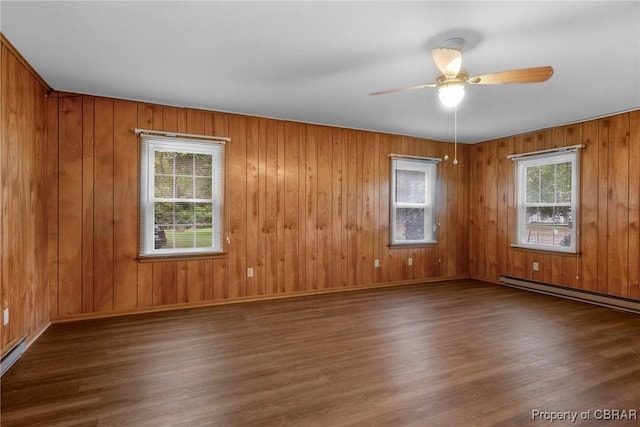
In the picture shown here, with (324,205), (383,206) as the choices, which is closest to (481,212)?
(383,206)

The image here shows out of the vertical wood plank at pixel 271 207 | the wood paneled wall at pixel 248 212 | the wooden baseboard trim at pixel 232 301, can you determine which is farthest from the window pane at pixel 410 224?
the vertical wood plank at pixel 271 207

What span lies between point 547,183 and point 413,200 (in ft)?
6.26

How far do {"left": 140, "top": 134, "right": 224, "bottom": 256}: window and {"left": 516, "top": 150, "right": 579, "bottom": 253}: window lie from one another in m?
4.50

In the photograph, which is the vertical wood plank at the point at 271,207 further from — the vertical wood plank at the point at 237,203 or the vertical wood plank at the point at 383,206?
the vertical wood plank at the point at 383,206

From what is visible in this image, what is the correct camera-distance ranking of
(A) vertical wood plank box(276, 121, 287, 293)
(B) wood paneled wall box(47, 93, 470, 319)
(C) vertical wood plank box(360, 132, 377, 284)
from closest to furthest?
(B) wood paneled wall box(47, 93, 470, 319), (A) vertical wood plank box(276, 121, 287, 293), (C) vertical wood plank box(360, 132, 377, 284)

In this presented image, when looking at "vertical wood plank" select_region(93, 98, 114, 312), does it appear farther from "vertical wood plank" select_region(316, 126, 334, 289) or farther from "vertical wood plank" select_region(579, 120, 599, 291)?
"vertical wood plank" select_region(579, 120, 599, 291)

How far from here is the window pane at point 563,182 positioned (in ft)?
15.5

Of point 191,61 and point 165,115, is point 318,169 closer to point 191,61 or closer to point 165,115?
point 165,115

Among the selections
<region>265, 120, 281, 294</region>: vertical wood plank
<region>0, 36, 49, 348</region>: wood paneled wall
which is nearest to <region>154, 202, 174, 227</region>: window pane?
<region>0, 36, 49, 348</region>: wood paneled wall

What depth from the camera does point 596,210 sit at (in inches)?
174

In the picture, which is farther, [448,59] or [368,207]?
[368,207]

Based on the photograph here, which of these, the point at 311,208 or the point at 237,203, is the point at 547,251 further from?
the point at 237,203

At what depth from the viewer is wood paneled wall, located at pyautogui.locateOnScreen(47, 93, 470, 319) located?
3637 millimetres

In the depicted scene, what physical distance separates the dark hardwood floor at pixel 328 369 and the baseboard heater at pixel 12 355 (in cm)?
5
